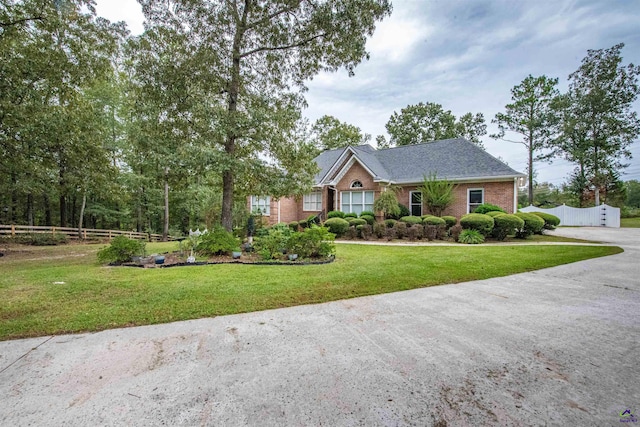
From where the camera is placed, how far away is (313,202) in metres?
19.7

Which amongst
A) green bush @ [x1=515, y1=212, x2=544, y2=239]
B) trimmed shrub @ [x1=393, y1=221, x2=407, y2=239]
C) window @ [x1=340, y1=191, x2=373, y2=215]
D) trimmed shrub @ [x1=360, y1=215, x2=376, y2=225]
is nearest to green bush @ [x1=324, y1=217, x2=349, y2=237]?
trimmed shrub @ [x1=360, y1=215, x2=376, y2=225]

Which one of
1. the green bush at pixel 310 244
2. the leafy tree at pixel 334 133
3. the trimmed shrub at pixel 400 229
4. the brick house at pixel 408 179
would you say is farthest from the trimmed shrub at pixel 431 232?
the leafy tree at pixel 334 133

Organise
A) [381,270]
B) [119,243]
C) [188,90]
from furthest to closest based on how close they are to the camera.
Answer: [188,90]
[119,243]
[381,270]

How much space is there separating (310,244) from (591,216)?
25.3m

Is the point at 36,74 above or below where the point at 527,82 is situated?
below

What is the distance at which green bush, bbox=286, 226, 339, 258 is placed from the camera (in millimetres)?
7488

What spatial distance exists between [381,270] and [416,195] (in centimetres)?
1143

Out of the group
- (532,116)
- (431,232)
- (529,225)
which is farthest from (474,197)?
(532,116)

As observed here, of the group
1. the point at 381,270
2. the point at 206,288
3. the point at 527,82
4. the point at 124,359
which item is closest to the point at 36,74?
the point at 206,288

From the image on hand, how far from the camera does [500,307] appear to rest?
12.5ft

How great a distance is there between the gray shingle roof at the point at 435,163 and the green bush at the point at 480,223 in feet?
11.7

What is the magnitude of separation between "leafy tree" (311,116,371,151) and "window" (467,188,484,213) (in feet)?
58.0

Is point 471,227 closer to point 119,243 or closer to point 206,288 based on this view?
point 206,288

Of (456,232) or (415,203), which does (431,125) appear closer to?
(415,203)
